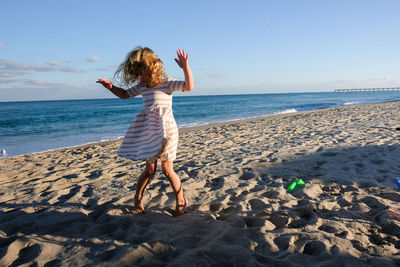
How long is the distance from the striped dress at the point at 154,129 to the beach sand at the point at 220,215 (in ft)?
2.25

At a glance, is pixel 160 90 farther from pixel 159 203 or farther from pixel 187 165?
pixel 187 165

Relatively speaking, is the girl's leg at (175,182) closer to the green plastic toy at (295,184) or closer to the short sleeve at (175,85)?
the short sleeve at (175,85)

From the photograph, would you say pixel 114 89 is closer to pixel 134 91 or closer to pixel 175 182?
pixel 134 91

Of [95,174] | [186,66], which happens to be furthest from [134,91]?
[95,174]

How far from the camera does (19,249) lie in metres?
2.17

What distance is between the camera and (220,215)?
2729 millimetres

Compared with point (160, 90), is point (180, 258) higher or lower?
lower

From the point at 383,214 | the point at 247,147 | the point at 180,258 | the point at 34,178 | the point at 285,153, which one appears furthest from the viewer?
the point at 247,147

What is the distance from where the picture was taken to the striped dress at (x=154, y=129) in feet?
7.97

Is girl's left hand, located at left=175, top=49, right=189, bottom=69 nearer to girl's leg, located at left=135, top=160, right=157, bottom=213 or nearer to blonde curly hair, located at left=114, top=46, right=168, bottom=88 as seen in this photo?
blonde curly hair, located at left=114, top=46, right=168, bottom=88

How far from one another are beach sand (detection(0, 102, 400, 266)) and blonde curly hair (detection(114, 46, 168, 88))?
1.38 m

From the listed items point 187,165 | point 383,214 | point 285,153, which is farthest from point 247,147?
point 383,214

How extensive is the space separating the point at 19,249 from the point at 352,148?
17.6 feet

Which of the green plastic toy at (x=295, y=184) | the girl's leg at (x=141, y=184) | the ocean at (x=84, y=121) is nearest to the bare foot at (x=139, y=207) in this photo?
the girl's leg at (x=141, y=184)
